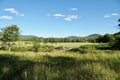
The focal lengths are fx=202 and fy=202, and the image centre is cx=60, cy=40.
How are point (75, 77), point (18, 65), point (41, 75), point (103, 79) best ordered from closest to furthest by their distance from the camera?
point (103, 79) → point (75, 77) → point (41, 75) → point (18, 65)

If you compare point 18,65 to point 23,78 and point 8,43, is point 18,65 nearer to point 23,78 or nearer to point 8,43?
point 23,78

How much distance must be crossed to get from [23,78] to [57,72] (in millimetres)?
803

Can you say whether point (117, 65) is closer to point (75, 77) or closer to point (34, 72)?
point (75, 77)

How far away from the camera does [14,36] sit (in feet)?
213

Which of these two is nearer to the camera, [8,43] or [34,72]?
[34,72]

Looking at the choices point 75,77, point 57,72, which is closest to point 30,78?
point 57,72

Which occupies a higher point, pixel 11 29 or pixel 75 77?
pixel 11 29

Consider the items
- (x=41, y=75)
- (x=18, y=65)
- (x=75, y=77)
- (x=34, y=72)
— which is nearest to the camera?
(x=75, y=77)

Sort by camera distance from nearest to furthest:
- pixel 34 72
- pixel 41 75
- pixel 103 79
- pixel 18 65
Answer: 1. pixel 103 79
2. pixel 41 75
3. pixel 34 72
4. pixel 18 65

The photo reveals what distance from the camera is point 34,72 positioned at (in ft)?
16.0

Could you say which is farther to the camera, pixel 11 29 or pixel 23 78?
pixel 11 29

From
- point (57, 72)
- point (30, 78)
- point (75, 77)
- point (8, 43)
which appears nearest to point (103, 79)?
point (75, 77)

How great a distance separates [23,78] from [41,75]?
17.5 inches

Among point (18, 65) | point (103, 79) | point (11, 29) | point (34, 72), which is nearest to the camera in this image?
point (103, 79)
